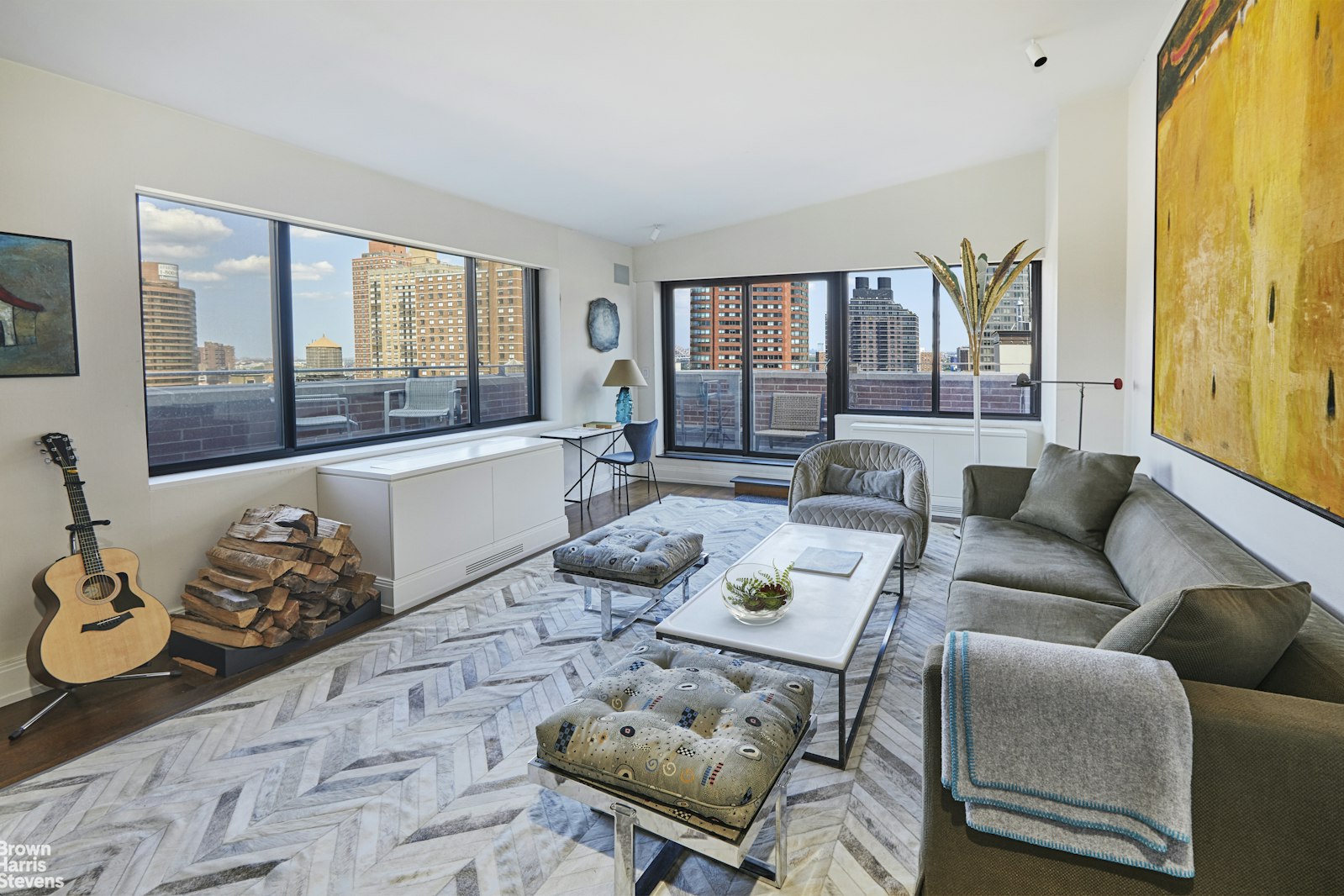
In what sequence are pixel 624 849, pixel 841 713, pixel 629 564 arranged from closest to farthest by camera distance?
pixel 624 849 < pixel 841 713 < pixel 629 564

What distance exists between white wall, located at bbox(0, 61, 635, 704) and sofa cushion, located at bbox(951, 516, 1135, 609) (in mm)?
3501

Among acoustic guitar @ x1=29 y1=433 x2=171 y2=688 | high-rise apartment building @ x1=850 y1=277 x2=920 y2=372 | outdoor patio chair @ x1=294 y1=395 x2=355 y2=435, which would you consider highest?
high-rise apartment building @ x1=850 y1=277 x2=920 y2=372

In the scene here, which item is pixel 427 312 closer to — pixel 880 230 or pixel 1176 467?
pixel 880 230

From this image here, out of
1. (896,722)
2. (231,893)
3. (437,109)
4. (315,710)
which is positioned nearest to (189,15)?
(437,109)

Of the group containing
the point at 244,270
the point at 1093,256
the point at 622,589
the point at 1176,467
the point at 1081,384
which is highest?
the point at 1093,256

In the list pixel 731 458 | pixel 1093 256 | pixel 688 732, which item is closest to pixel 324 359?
pixel 688 732

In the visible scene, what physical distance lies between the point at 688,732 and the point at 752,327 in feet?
19.1

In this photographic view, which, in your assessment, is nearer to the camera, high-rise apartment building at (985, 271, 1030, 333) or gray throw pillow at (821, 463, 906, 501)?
→ gray throw pillow at (821, 463, 906, 501)

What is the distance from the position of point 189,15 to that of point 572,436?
12.1 feet

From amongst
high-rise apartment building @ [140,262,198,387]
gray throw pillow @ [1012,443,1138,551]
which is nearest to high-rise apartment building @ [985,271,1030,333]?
gray throw pillow @ [1012,443,1138,551]

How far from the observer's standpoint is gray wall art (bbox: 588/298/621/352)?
664 cm

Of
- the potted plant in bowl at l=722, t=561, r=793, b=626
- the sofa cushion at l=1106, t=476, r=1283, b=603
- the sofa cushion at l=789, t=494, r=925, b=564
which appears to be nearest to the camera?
the sofa cushion at l=1106, t=476, r=1283, b=603

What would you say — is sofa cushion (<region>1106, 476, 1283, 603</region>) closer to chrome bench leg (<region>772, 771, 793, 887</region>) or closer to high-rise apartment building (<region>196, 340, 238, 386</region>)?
chrome bench leg (<region>772, 771, 793, 887</region>)

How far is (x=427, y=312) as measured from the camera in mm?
5129
